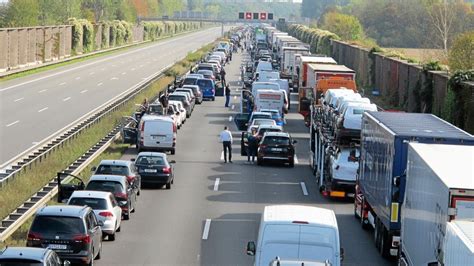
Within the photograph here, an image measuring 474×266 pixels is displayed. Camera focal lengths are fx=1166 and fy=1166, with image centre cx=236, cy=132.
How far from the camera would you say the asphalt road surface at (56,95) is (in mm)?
48719

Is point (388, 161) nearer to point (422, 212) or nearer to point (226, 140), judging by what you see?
point (422, 212)

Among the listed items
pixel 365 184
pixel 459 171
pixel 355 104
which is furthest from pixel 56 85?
pixel 459 171

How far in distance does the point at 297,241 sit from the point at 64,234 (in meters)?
5.62

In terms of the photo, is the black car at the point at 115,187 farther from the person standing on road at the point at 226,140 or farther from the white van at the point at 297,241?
the person standing on road at the point at 226,140

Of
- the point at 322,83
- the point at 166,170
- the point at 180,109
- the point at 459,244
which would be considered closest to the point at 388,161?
the point at 459,244

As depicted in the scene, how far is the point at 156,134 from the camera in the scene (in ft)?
145

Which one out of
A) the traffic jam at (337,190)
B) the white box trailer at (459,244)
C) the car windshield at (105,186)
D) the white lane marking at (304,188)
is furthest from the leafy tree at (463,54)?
the white box trailer at (459,244)

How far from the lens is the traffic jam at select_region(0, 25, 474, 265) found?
55.6 feet

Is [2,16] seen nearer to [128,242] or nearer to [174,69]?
[174,69]

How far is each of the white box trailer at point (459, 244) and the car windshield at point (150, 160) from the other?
2154 centimetres

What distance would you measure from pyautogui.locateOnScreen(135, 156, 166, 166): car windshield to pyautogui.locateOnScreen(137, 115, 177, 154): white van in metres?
8.34

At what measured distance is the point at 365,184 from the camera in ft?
92.8

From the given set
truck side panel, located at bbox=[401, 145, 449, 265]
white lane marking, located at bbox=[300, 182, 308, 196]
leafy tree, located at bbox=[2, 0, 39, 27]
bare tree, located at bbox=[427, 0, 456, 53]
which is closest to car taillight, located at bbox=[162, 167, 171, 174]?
white lane marking, located at bbox=[300, 182, 308, 196]

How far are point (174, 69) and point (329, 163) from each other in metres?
62.6
